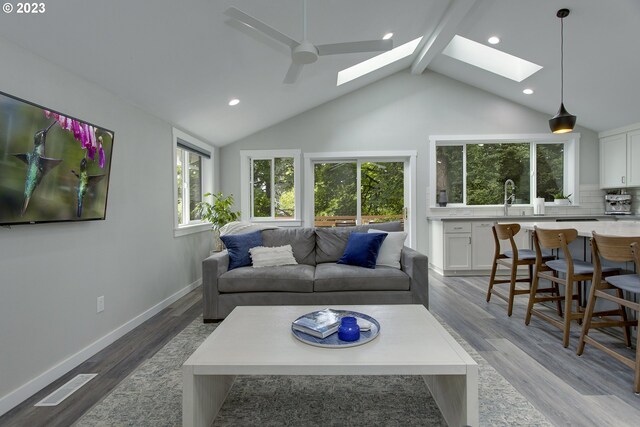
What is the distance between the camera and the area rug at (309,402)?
1716mm

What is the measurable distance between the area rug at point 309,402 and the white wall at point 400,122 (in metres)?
3.80

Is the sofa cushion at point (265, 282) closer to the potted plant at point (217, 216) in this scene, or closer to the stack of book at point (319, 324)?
the stack of book at point (319, 324)

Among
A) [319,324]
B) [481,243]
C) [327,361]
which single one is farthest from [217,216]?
[481,243]

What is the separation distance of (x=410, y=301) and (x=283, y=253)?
136 centimetres

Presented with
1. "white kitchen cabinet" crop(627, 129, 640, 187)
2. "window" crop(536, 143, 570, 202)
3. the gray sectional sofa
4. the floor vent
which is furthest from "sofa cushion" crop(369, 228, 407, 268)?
"white kitchen cabinet" crop(627, 129, 640, 187)

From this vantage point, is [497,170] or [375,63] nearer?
[375,63]

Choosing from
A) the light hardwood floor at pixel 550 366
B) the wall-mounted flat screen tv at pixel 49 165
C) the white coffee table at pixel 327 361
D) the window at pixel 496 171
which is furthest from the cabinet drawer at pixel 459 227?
the wall-mounted flat screen tv at pixel 49 165

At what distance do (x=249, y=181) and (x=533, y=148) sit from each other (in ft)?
16.0

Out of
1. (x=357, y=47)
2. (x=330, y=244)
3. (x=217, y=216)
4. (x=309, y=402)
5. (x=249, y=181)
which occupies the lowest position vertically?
(x=309, y=402)

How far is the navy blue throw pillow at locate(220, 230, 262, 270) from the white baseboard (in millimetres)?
958

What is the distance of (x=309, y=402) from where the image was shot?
1.89 metres

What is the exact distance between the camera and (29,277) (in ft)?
6.55

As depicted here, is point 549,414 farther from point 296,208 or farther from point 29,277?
point 296,208

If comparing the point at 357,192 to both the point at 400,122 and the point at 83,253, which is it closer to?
the point at 400,122
